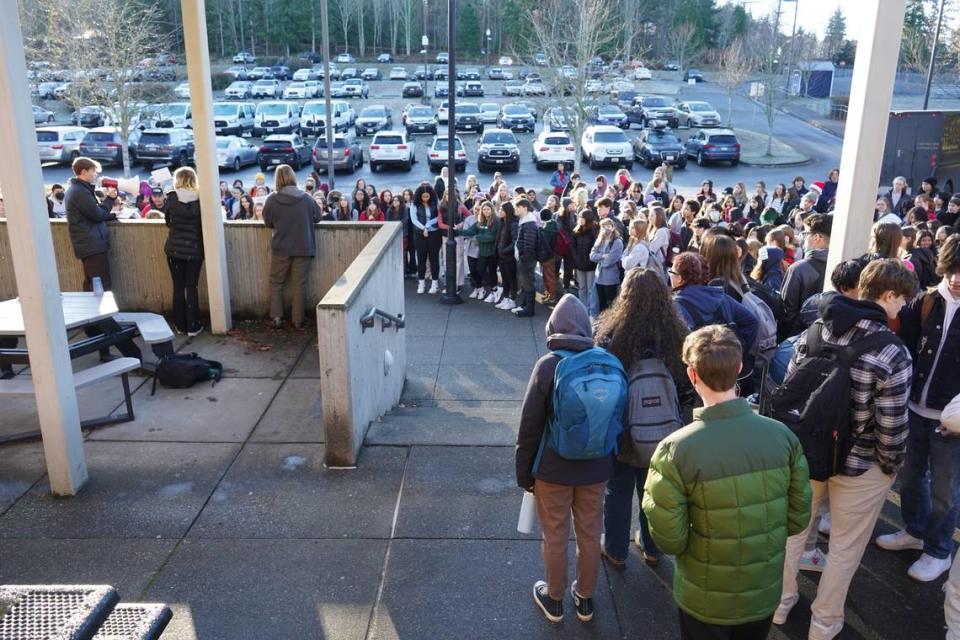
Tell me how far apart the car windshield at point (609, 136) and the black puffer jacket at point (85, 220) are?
24.4m

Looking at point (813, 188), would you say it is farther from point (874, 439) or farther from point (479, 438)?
point (874, 439)

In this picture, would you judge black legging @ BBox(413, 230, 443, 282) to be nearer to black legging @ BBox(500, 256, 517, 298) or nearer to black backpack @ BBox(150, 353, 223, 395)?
black legging @ BBox(500, 256, 517, 298)

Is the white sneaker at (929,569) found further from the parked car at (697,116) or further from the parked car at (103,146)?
the parked car at (697,116)

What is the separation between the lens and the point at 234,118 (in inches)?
1474

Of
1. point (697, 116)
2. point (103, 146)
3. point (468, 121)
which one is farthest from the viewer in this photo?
point (697, 116)

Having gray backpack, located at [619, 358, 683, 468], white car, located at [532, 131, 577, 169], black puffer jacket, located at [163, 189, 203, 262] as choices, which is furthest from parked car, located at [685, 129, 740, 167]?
gray backpack, located at [619, 358, 683, 468]

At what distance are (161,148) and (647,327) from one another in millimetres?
29719

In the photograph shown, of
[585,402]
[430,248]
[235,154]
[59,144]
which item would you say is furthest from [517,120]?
[585,402]

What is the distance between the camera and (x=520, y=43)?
59656 mm

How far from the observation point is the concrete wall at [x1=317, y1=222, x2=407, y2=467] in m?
5.30

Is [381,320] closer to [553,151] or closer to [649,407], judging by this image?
[649,407]

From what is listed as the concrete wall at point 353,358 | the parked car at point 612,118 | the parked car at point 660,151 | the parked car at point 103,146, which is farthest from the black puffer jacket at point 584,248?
the parked car at point 612,118

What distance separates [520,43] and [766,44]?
1747 centimetres

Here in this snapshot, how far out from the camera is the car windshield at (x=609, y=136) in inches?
1208
